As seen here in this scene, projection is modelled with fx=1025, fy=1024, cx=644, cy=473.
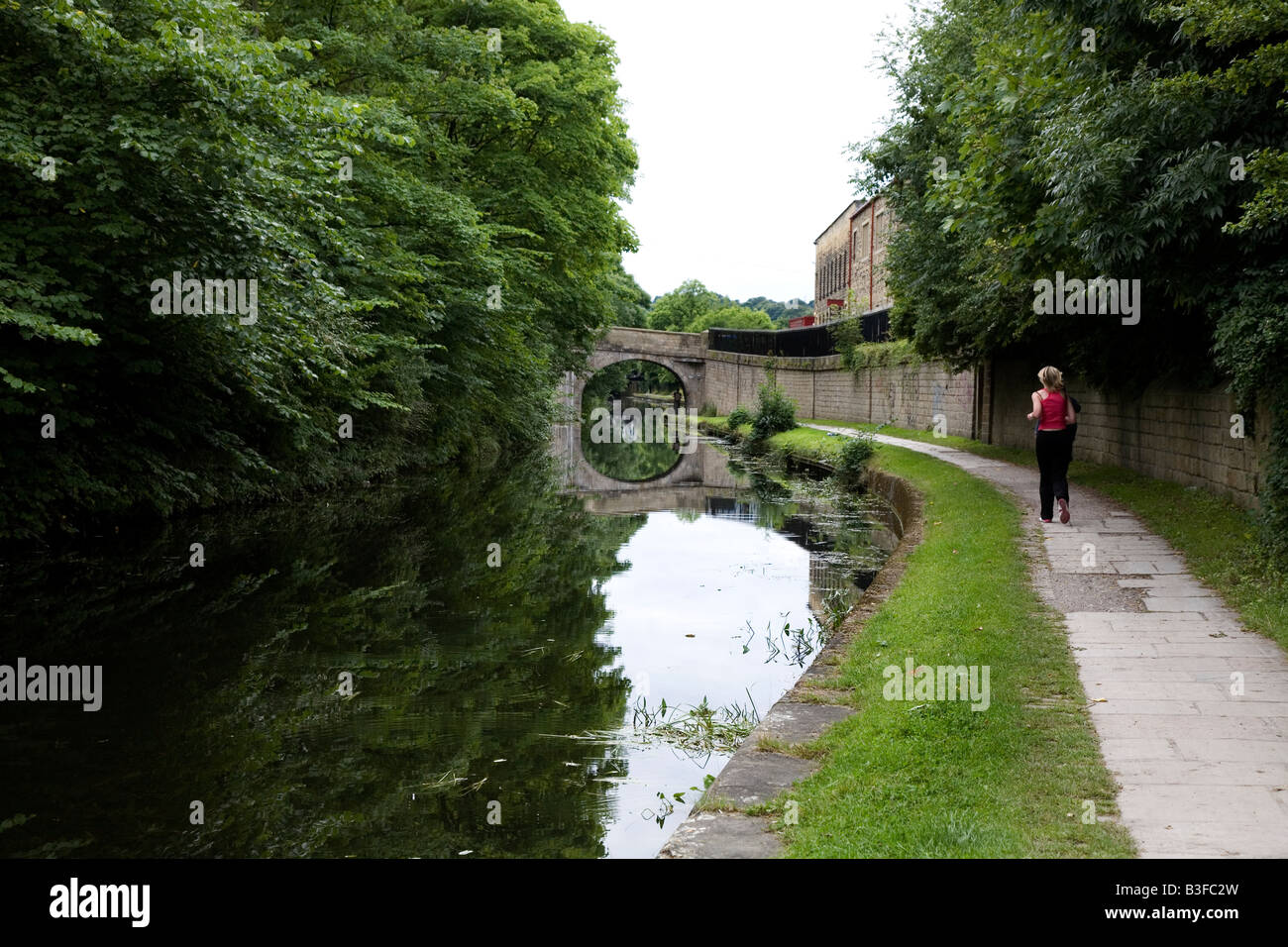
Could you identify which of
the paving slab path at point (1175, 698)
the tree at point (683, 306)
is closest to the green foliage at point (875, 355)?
the paving slab path at point (1175, 698)

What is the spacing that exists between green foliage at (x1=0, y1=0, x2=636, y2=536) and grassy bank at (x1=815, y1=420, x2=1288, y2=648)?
838cm

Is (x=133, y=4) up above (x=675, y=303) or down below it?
below

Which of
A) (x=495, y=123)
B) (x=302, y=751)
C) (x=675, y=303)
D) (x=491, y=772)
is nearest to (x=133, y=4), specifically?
(x=302, y=751)

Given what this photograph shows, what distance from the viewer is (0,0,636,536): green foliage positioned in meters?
8.44

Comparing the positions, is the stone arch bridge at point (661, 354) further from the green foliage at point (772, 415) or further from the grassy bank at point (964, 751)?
the grassy bank at point (964, 751)

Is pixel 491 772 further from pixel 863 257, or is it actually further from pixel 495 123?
pixel 863 257

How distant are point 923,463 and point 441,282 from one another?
8.59 meters

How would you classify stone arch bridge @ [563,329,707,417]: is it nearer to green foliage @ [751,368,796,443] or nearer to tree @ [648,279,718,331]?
green foliage @ [751,368,796,443]

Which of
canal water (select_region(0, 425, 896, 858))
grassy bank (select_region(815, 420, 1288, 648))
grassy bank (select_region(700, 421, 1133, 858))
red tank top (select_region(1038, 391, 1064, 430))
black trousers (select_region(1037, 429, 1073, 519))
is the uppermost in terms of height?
red tank top (select_region(1038, 391, 1064, 430))

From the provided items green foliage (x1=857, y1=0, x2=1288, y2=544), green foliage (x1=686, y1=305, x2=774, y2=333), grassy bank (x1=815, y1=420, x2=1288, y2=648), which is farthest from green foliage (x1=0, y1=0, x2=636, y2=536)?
green foliage (x1=686, y1=305, x2=774, y2=333)

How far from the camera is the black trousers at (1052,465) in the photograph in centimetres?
964

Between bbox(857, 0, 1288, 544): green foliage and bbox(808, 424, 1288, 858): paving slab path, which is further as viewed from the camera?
bbox(857, 0, 1288, 544): green foliage

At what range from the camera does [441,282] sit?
1684cm

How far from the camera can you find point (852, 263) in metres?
56.1
